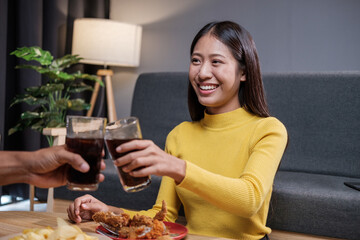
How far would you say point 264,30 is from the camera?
3.39 metres

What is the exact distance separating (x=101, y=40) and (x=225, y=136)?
227 cm

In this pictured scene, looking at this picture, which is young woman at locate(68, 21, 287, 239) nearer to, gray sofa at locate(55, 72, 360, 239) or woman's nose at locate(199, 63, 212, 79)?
woman's nose at locate(199, 63, 212, 79)

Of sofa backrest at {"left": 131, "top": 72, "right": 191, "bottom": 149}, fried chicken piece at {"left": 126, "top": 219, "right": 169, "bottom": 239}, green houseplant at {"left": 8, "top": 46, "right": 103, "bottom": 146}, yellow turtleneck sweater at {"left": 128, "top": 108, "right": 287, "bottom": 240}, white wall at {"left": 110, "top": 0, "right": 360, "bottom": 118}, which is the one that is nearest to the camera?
fried chicken piece at {"left": 126, "top": 219, "right": 169, "bottom": 239}

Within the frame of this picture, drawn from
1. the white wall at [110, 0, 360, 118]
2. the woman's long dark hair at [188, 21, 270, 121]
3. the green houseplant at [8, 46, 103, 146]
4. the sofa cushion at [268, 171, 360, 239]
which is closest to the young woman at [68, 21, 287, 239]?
the woman's long dark hair at [188, 21, 270, 121]

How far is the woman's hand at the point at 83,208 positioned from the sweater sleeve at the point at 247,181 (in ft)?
0.90

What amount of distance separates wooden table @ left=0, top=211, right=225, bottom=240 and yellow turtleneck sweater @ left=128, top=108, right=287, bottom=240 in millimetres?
140

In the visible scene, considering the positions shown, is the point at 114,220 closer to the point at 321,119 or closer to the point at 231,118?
the point at 231,118

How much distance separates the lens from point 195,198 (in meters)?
1.29

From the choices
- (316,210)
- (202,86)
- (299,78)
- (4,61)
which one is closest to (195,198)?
(202,86)

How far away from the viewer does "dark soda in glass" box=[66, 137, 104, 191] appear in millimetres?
714

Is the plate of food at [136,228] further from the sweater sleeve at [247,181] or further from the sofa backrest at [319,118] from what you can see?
the sofa backrest at [319,118]

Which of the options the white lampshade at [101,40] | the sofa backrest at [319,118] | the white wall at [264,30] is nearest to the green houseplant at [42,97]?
the white lampshade at [101,40]

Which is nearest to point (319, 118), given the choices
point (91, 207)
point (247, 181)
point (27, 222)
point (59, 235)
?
point (247, 181)

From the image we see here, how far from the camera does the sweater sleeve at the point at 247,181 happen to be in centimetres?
93
